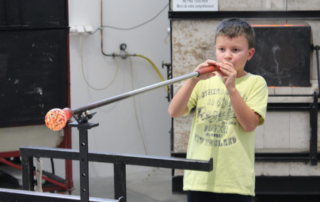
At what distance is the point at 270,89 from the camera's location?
2404 millimetres

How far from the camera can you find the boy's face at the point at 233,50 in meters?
1.25

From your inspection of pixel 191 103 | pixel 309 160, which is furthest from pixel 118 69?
pixel 191 103

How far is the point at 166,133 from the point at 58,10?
170 centimetres

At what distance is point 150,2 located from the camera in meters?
3.58

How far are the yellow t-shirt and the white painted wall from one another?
7.56 feet

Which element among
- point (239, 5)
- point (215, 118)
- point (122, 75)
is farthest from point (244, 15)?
point (122, 75)

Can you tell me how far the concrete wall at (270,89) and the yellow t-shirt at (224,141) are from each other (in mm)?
1091

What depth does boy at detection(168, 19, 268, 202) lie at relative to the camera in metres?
1.24

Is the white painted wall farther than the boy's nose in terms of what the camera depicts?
Yes

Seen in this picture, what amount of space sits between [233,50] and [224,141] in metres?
0.31

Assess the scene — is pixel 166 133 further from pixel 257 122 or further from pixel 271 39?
pixel 257 122

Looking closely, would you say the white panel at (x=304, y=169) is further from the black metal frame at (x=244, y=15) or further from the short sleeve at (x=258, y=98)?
the short sleeve at (x=258, y=98)

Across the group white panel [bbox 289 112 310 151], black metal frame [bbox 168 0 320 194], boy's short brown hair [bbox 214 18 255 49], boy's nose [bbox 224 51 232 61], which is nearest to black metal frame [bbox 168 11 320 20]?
black metal frame [bbox 168 0 320 194]

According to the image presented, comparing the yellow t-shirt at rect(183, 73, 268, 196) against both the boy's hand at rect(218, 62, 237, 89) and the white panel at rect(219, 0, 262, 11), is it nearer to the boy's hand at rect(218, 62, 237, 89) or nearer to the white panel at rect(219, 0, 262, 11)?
the boy's hand at rect(218, 62, 237, 89)
